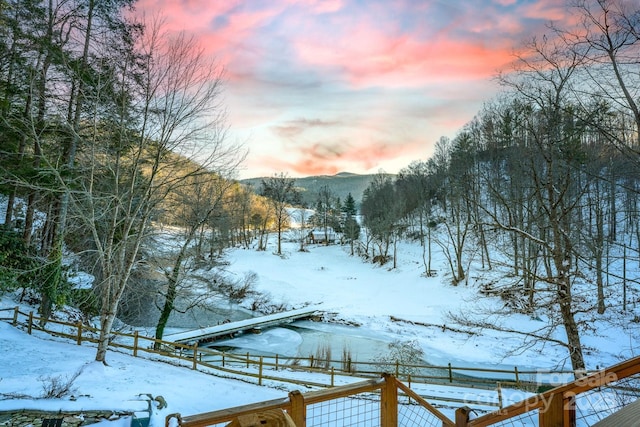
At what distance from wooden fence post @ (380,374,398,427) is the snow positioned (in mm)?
4731

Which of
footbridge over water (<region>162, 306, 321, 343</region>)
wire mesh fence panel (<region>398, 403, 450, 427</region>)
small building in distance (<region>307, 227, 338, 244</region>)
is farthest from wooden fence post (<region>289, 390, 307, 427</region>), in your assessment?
small building in distance (<region>307, 227, 338, 244</region>)

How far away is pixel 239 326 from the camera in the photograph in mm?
18344

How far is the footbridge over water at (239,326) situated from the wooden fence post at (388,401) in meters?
15.2

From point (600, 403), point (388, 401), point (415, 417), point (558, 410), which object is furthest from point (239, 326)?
point (558, 410)

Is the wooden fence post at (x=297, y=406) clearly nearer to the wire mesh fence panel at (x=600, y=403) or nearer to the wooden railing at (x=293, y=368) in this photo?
the wire mesh fence panel at (x=600, y=403)

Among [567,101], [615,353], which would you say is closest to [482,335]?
[615,353]

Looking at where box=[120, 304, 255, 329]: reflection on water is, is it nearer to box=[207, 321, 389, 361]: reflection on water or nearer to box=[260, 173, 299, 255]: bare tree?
box=[207, 321, 389, 361]: reflection on water

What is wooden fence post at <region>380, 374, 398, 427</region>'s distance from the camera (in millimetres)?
2811

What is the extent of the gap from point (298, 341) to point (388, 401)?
15.5 meters

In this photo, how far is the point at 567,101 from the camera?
23.6 ft

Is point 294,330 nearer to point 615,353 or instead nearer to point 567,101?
point 615,353

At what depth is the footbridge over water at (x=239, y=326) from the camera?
1600cm

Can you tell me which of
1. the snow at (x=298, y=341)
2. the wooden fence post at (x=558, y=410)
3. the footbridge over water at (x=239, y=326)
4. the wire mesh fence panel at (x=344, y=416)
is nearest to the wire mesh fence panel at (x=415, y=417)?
the wire mesh fence panel at (x=344, y=416)

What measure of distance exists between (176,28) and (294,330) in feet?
53.9
